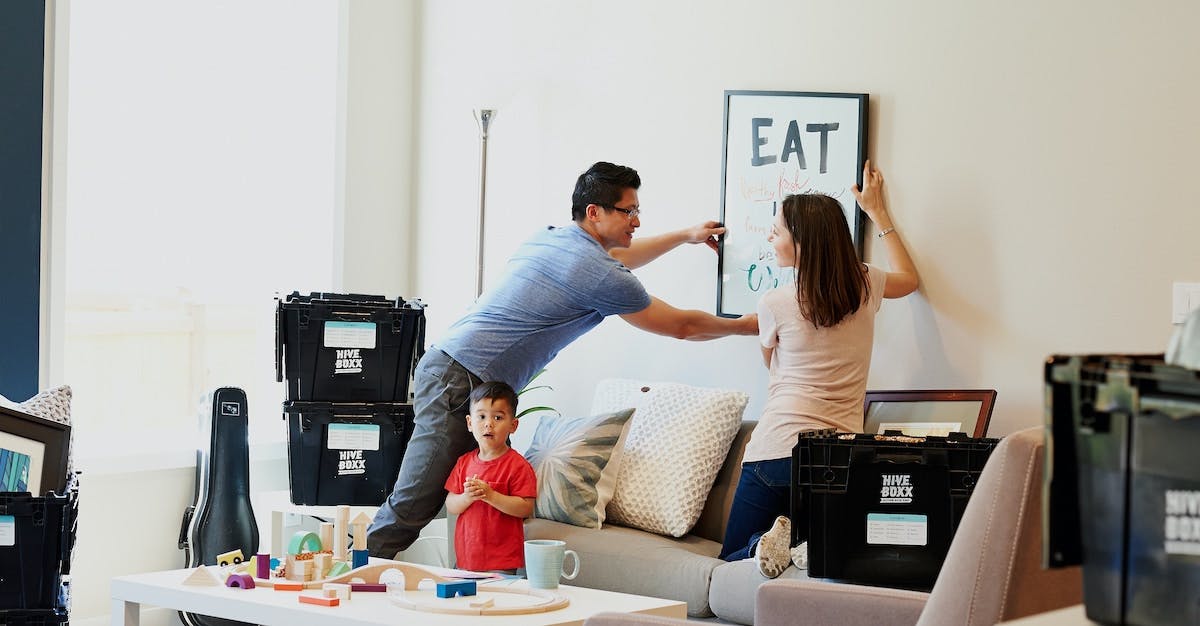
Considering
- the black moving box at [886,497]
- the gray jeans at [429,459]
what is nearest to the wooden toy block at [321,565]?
the gray jeans at [429,459]

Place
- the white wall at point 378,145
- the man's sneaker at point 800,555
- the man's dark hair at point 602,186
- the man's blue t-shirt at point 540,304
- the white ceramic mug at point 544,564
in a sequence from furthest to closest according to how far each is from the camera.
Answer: the white wall at point 378,145, the man's dark hair at point 602,186, the man's blue t-shirt at point 540,304, the man's sneaker at point 800,555, the white ceramic mug at point 544,564

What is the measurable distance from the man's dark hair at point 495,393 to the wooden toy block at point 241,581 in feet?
3.08

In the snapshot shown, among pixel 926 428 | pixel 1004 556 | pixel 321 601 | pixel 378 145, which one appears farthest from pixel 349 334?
pixel 1004 556

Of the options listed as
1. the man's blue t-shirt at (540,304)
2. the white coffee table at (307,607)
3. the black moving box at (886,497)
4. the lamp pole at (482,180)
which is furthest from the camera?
the lamp pole at (482,180)

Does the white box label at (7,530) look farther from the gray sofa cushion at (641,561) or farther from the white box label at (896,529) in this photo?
the white box label at (896,529)

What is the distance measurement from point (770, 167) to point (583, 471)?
3.65ft

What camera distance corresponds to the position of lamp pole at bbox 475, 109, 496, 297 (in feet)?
15.8

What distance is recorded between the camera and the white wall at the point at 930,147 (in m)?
3.61

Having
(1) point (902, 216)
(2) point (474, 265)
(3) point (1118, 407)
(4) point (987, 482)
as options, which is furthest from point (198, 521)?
(3) point (1118, 407)

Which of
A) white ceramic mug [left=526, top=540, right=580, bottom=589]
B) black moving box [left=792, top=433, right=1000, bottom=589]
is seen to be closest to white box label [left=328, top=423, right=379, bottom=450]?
white ceramic mug [left=526, top=540, right=580, bottom=589]

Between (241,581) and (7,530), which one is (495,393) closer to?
(241,581)

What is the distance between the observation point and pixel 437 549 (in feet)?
16.0

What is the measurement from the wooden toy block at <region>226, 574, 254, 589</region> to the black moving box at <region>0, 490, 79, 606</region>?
466 mm

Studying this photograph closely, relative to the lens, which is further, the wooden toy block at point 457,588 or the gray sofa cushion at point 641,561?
the gray sofa cushion at point 641,561
